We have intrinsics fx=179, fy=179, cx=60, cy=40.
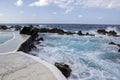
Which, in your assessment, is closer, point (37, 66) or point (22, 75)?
point (22, 75)

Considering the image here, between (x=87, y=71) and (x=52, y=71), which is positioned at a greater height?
(x=52, y=71)

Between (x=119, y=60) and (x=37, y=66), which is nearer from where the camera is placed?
(x=37, y=66)

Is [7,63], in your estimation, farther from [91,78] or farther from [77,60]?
[77,60]

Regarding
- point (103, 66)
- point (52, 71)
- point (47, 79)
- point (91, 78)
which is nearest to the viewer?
point (47, 79)

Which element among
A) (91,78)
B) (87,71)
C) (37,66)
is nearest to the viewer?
(37,66)

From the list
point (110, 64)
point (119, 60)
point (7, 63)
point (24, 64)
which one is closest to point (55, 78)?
point (24, 64)

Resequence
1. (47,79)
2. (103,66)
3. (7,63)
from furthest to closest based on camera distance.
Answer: (103,66) < (7,63) < (47,79)

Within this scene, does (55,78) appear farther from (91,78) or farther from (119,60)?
(119,60)

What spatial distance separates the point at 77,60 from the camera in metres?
12.2

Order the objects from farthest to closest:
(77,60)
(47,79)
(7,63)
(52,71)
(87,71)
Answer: (77,60), (87,71), (7,63), (52,71), (47,79)

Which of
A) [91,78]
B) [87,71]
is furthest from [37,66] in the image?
[87,71]

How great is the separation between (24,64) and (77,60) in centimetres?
547

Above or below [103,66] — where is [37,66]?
above

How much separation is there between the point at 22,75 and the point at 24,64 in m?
1.37
